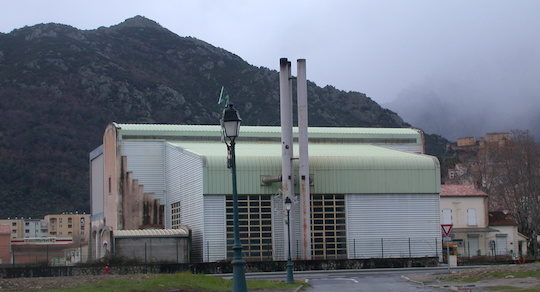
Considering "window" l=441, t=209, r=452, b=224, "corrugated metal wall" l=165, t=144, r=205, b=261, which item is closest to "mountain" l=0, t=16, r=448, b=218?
"window" l=441, t=209, r=452, b=224

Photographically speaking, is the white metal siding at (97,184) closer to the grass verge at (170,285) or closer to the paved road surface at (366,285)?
the paved road surface at (366,285)

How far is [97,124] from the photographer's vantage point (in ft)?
541

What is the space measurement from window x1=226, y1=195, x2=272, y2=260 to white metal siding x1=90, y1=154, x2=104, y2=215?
60.9 ft

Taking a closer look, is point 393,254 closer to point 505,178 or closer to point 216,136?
point 216,136

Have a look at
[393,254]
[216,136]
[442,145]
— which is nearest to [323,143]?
[216,136]

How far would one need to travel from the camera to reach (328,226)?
60031 mm

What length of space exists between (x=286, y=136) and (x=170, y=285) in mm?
28390

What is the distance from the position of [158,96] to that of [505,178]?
9311 cm

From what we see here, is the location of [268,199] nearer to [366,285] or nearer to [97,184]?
[97,184]

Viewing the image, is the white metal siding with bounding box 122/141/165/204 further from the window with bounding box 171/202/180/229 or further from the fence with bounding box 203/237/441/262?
the fence with bounding box 203/237/441/262

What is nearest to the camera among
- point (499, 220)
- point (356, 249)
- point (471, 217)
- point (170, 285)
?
point (170, 285)

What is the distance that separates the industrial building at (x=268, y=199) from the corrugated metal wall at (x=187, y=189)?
0.22ft

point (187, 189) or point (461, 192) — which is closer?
point (187, 189)

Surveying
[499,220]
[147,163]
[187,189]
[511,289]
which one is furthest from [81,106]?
[511,289]
